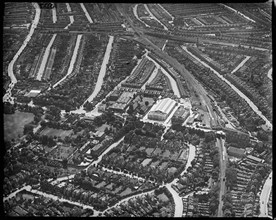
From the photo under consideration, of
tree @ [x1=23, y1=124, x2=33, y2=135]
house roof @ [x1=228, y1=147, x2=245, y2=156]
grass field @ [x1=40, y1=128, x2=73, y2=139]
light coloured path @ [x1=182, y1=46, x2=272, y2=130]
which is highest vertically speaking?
light coloured path @ [x1=182, y1=46, x2=272, y2=130]

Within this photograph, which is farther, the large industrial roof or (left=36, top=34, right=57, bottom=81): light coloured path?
(left=36, top=34, right=57, bottom=81): light coloured path

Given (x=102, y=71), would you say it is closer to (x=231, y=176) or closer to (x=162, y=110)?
(x=162, y=110)

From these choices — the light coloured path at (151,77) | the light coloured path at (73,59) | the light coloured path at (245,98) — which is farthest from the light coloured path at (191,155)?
the light coloured path at (73,59)

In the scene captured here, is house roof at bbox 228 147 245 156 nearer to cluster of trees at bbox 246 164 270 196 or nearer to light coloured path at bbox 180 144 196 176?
cluster of trees at bbox 246 164 270 196

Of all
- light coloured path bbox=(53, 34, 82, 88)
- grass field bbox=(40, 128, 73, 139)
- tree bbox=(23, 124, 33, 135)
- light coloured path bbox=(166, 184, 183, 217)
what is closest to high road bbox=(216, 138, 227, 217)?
light coloured path bbox=(166, 184, 183, 217)

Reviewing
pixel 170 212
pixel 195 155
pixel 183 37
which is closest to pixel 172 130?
pixel 195 155

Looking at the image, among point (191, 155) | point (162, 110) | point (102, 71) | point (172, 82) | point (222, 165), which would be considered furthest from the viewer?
point (102, 71)

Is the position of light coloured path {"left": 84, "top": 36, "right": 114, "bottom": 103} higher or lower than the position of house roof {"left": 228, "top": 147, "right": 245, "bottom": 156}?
higher

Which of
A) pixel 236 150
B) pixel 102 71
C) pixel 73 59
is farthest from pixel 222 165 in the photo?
pixel 73 59
